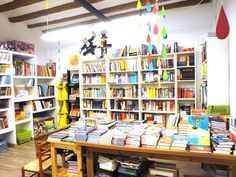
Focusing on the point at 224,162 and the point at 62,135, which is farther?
the point at 62,135

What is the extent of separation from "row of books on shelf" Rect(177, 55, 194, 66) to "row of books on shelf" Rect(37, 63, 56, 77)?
371 centimetres

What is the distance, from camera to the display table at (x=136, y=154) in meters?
1.81

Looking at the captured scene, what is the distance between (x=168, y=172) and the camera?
211 cm

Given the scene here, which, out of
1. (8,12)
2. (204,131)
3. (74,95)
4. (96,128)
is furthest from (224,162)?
(8,12)

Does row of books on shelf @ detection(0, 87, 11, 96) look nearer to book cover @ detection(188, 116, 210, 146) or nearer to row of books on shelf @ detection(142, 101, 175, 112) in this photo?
row of books on shelf @ detection(142, 101, 175, 112)

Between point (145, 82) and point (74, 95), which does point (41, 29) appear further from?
point (145, 82)

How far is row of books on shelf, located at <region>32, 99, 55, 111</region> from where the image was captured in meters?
5.14

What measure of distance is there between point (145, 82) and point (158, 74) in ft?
1.20

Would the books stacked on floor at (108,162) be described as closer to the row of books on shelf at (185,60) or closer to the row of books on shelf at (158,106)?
the row of books on shelf at (158,106)

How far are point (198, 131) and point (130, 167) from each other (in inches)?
Answer: 34.1

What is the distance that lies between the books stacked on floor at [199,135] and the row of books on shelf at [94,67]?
334 cm

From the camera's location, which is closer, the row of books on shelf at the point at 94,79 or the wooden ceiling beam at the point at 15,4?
the wooden ceiling beam at the point at 15,4

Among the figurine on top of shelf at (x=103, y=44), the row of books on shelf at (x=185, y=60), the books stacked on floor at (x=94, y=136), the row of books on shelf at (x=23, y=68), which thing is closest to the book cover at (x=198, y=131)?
the books stacked on floor at (x=94, y=136)

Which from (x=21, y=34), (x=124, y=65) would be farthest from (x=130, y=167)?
(x=21, y=34)
